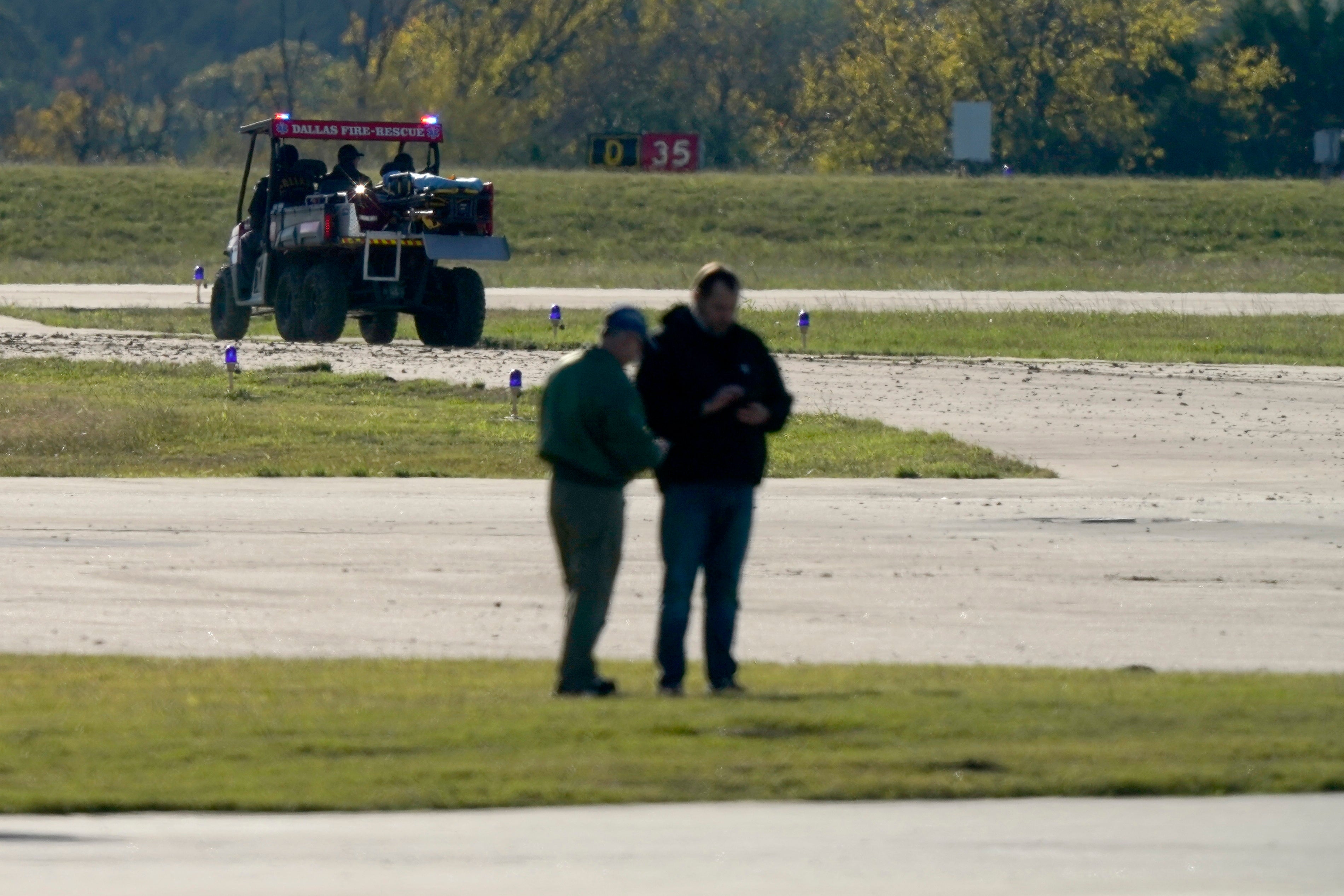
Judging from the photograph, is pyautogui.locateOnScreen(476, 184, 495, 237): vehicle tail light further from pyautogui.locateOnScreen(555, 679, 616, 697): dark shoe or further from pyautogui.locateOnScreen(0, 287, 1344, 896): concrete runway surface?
pyautogui.locateOnScreen(555, 679, 616, 697): dark shoe

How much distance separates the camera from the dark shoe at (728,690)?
27.5 ft

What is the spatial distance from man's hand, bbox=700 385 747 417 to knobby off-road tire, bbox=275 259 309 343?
19.7 metres

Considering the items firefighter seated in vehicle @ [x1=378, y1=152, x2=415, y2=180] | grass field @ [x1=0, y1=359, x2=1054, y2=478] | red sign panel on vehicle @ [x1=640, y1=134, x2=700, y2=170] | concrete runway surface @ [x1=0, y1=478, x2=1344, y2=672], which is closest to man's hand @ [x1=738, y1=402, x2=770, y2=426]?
concrete runway surface @ [x1=0, y1=478, x2=1344, y2=672]

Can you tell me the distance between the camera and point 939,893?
5.62 meters

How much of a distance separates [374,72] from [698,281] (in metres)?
89.8

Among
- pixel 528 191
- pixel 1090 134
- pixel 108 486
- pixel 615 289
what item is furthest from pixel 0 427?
pixel 1090 134

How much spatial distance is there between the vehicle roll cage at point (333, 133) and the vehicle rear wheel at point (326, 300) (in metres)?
1.08

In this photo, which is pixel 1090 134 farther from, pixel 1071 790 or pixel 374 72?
pixel 1071 790

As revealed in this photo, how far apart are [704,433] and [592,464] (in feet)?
1.65

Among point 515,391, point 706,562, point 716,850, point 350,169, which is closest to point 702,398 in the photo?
point 706,562

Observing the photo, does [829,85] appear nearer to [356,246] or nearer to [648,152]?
[648,152]

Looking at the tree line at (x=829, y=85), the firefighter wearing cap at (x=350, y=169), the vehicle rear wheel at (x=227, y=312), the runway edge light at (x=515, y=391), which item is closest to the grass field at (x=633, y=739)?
the runway edge light at (x=515, y=391)

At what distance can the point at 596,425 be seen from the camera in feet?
26.9

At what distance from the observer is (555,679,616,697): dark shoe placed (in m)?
8.31
